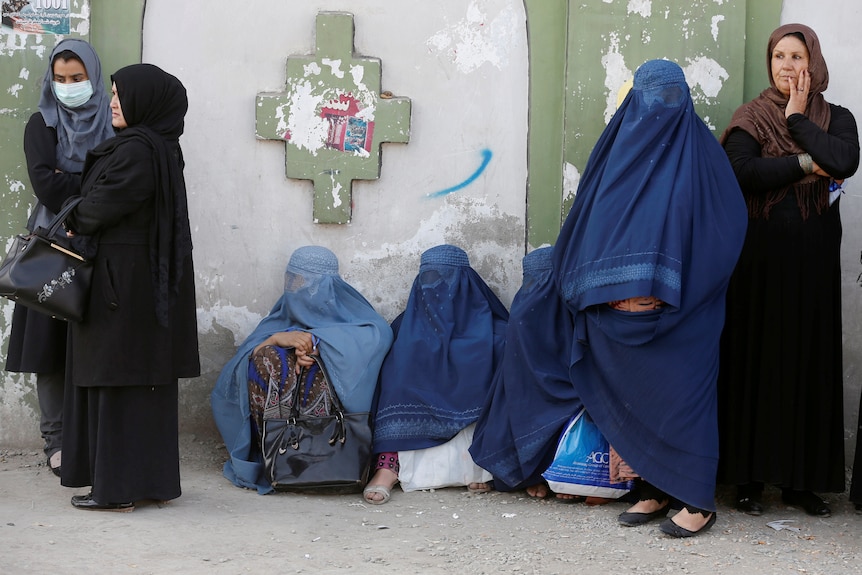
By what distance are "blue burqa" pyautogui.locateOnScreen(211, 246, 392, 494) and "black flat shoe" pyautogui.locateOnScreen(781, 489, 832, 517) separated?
5.45 feet

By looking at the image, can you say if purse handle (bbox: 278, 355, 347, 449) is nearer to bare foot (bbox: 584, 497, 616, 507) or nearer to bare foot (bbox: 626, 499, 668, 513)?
bare foot (bbox: 584, 497, 616, 507)

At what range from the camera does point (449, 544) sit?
152 inches

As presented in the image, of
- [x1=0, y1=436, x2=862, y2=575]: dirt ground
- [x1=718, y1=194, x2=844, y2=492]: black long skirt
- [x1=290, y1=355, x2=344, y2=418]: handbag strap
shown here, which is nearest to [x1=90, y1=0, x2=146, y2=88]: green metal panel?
[x1=290, y1=355, x2=344, y2=418]: handbag strap

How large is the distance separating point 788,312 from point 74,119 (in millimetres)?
2876

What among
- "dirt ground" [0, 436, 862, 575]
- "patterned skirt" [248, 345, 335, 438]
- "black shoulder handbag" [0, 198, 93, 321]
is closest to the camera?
"dirt ground" [0, 436, 862, 575]

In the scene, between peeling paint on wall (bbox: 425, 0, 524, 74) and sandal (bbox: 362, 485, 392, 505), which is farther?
peeling paint on wall (bbox: 425, 0, 524, 74)

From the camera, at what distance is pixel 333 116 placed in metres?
4.98

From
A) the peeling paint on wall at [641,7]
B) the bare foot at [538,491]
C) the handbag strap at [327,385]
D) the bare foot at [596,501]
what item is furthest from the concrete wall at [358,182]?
the bare foot at [596,501]

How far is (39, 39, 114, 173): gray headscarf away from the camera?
4.59m

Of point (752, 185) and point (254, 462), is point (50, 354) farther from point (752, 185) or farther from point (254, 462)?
point (752, 185)

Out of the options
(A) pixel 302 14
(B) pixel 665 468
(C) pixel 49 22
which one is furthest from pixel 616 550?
(C) pixel 49 22

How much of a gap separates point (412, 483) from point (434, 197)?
1.28 meters

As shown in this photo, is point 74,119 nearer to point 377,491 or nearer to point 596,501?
point 377,491

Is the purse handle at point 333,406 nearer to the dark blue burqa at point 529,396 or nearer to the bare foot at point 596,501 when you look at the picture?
the dark blue burqa at point 529,396
